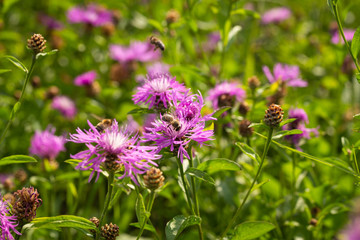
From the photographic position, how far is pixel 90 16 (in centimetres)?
354

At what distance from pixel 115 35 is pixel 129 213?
1903 millimetres

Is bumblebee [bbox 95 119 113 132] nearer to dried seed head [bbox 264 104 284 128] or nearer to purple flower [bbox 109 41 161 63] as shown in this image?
dried seed head [bbox 264 104 284 128]

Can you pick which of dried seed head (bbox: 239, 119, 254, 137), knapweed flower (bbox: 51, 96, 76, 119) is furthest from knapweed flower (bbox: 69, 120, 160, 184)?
Answer: knapweed flower (bbox: 51, 96, 76, 119)

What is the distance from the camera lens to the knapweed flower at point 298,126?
191cm

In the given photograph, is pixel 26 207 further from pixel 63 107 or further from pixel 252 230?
pixel 63 107

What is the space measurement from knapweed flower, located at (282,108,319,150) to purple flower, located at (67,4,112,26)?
2.08m

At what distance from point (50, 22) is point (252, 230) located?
2.96 metres

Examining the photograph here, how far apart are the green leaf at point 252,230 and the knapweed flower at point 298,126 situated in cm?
51

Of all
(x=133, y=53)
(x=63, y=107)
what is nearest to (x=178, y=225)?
(x=63, y=107)

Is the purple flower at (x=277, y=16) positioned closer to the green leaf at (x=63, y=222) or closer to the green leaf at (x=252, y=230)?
the green leaf at (x=252, y=230)

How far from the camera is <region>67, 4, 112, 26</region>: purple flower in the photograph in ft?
11.5

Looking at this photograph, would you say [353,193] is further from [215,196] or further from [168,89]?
[168,89]

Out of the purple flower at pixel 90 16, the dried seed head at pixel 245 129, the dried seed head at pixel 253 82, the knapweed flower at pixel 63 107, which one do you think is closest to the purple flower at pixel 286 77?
the dried seed head at pixel 253 82

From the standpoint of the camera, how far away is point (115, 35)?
3758mm
